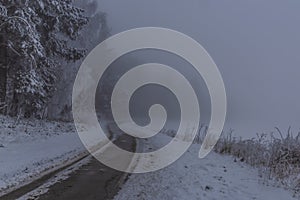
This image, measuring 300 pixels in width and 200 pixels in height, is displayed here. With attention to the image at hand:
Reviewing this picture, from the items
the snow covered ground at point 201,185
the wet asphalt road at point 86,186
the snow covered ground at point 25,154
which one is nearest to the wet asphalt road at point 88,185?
the wet asphalt road at point 86,186

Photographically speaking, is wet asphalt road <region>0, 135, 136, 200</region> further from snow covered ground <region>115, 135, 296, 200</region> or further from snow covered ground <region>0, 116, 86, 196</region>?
snow covered ground <region>0, 116, 86, 196</region>

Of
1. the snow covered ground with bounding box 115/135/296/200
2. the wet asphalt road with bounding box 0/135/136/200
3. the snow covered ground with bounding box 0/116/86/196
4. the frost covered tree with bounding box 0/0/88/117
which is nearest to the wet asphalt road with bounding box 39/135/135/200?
the wet asphalt road with bounding box 0/135/136/200

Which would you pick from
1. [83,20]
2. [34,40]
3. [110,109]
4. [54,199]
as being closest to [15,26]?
[34,40]

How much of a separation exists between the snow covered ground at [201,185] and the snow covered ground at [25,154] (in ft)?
8.47

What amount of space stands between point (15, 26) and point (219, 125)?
12482 millimetres

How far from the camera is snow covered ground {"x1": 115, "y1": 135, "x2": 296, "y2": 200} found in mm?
8070

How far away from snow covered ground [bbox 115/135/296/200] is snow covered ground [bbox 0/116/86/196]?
2.58 m

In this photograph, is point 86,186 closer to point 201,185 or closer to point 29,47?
point 201,185

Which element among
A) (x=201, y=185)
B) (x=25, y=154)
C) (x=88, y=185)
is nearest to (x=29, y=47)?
(x=25, y=154)

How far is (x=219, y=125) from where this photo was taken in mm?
19875

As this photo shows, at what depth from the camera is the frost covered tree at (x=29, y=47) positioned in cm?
1978

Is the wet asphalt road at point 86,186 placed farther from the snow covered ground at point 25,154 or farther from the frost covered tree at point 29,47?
the frost covered tree at point 29,47

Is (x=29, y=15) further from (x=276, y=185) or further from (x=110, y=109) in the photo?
(x=110, y=109)

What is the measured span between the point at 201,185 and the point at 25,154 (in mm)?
6864
